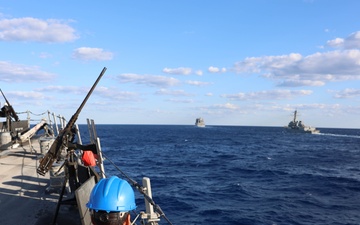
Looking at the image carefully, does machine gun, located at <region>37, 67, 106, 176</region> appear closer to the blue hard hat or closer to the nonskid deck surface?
the nonskid deck surface

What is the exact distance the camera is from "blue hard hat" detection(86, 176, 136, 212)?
4.03 meters

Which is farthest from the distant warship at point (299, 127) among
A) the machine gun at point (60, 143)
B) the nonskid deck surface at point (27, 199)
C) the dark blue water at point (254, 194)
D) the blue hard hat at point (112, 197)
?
the blue hard hat at point (112, 197)

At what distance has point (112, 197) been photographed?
13.4ft

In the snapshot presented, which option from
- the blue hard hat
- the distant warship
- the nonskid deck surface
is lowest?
the nonskid deck surface

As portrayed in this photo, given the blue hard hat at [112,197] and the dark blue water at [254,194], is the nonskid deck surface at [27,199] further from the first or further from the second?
the dark blue water at [254,194]

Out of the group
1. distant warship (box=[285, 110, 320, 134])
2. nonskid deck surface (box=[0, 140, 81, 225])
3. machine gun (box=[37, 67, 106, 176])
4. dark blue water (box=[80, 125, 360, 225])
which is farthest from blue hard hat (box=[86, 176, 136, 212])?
distant warship (box=[285, 110, 320, 134])

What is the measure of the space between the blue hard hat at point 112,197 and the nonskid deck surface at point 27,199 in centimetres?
414

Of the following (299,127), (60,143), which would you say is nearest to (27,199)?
(60,143)

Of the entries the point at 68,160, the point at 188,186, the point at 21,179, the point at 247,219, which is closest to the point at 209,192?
the point at 188,186

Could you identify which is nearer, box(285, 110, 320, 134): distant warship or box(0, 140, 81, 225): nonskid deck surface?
box(0, 140, 81, 225): nonskid deck surface

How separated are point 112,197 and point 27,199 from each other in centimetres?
708

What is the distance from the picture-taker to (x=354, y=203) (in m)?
22.6

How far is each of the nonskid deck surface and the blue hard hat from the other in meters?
4.14

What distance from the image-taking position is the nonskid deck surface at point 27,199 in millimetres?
8023
